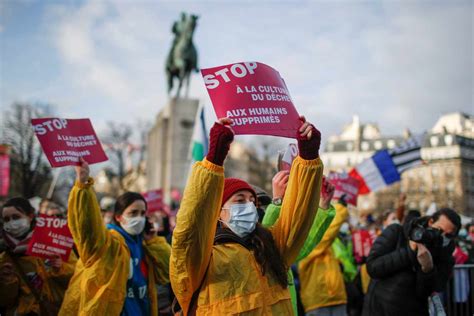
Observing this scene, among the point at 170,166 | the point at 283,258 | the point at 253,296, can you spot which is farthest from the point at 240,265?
the point at 170,166

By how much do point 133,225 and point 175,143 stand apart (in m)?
19.3

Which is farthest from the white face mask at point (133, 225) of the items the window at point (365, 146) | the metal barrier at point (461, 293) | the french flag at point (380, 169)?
the window at point (365, 146)

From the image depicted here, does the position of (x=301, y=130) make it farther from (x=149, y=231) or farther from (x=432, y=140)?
(x=432, y=140)

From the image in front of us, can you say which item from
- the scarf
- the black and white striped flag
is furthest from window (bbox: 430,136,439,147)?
the scarf

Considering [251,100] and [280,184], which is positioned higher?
[251,100]

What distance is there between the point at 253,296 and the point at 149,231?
201cm

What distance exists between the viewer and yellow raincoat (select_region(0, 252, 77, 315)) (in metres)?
3.88

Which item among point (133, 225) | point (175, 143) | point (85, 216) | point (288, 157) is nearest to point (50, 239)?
point (133, 225)

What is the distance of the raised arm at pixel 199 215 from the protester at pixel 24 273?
80.5 inches

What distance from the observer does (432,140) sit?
7181 centimetres

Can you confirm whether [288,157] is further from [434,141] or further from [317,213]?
[434,141]

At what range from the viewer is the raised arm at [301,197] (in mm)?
2635

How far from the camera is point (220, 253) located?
2.57 meters

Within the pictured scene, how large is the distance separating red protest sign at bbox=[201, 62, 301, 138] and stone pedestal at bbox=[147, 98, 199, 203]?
65.0 ft
